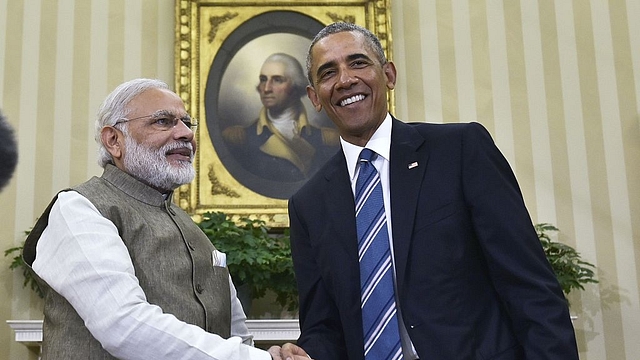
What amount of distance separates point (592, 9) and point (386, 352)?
4.06 m

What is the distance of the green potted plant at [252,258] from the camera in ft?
14.2

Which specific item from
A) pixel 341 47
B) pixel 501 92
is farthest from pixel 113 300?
pixel 501 92

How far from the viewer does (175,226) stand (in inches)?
101

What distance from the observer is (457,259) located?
6.93 feet

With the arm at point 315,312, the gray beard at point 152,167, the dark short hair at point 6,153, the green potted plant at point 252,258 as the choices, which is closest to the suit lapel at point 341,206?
the arm at point 315,312

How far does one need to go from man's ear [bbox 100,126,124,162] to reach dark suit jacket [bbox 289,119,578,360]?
74cm

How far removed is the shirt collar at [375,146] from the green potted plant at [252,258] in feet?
6.36

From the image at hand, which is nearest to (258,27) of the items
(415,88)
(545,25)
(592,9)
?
(415,88)

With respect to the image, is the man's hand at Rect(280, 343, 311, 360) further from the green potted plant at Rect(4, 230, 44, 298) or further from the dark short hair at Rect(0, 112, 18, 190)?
the green potted plant at Rect(4, 230, 44, 298)

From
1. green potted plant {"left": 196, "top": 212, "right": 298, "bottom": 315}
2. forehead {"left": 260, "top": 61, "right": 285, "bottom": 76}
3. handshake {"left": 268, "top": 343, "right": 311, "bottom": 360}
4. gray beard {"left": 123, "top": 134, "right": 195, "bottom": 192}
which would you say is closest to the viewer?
handshake {"left": 268, "top": 343, "right": 311, "bottom": 360}

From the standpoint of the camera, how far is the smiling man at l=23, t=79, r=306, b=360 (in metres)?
2.11

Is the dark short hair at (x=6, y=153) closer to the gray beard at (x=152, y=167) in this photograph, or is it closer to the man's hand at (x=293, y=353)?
the gray beard at (x=152, y=167)

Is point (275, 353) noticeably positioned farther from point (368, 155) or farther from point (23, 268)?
point (23, 268)

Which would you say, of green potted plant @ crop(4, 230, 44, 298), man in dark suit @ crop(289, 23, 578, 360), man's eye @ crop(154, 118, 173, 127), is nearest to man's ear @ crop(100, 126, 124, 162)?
man's eye @ crop(154, 118, 173, 127)
